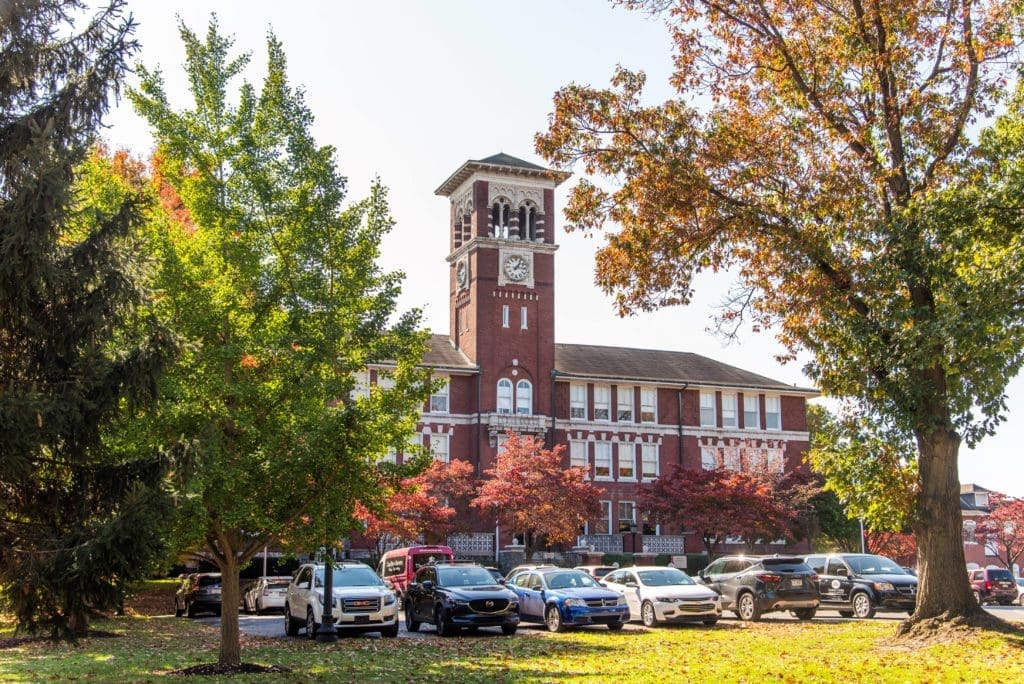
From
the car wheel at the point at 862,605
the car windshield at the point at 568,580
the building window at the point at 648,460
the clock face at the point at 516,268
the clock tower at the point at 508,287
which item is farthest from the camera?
the building window at the point at 648,460

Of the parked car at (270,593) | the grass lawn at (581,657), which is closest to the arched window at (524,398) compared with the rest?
the parked car at (270,593)

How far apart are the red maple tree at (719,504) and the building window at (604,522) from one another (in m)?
5.45

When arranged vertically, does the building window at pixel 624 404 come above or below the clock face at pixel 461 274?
below

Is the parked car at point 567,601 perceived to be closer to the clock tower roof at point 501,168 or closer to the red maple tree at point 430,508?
the red maple tree at point 430,508

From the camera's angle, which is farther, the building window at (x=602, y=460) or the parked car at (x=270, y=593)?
the building window at (x=602, y=460)

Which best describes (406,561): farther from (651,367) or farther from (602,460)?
(651,367)

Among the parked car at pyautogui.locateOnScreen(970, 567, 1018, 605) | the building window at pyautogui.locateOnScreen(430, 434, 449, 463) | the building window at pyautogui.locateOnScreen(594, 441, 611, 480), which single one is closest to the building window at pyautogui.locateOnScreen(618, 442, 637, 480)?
the building window at pyautogui.locateOnScreen(594, 441, 611, 480)

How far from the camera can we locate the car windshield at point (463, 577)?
85.7 feet

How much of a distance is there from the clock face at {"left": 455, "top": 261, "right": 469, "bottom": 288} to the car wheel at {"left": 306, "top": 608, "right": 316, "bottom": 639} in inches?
1550

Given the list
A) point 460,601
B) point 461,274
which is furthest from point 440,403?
point 460,601

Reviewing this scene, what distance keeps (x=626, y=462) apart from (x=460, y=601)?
130ft

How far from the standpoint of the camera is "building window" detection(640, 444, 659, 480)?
63.9 meters

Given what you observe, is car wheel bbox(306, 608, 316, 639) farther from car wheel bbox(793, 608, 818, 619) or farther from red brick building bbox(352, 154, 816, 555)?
red brick building bbox(352, 154, 816, 555)

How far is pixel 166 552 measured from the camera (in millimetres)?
14320
